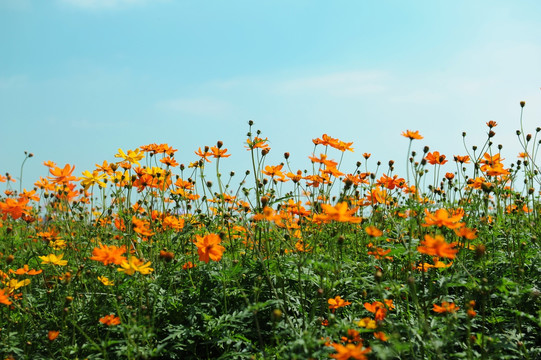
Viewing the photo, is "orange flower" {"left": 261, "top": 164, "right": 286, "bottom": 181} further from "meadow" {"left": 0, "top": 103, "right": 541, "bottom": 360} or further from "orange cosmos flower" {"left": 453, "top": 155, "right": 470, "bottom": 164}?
"orange cosmos flower" {"left": 453, "top": 155, "right": 470, "bottom": 164}

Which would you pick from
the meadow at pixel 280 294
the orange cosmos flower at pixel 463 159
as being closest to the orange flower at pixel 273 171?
the meadow at pixel 280 294

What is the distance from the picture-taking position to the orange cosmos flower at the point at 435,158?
349cm

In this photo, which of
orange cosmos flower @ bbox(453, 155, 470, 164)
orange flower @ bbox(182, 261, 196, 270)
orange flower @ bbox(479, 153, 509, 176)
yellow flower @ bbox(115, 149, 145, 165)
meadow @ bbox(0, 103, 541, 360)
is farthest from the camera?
orange cosmos flower @ bbox(453, 155, 470, 164)

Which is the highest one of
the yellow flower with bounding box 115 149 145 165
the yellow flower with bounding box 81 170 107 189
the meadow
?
the yellow flower with bounding box 115 149 145 165

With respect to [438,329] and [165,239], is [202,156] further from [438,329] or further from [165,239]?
[438,329]

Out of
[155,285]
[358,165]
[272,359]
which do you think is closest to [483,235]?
[358,165]

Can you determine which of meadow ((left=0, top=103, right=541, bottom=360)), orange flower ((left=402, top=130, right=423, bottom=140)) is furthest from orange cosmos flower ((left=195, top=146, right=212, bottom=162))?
orange flower ((left=402, top=130, right=423, bottom=140))

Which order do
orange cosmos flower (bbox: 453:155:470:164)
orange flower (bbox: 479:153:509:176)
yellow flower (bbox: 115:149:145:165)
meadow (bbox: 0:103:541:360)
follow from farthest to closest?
orange cosmos flower (bbox: 453:155:470:164) < yellow flower (bbox: 115:149:145:165) < orange flower (bbox: 479:153:509:176) < meadow (bbox: 0:103:541:360)

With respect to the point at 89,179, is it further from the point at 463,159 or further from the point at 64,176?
the point at 463,159

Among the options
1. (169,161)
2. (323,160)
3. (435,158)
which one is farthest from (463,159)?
(169,161)

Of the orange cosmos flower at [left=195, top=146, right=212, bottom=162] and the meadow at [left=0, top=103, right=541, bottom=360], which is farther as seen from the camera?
the orange cosmos flower at [left=195, top=146, right=212, bottom=162]

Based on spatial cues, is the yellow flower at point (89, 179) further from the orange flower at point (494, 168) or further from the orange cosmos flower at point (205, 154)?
the orange flower at point (494, 168)

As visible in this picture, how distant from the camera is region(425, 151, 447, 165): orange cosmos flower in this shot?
11.5ft

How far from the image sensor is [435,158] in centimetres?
356
